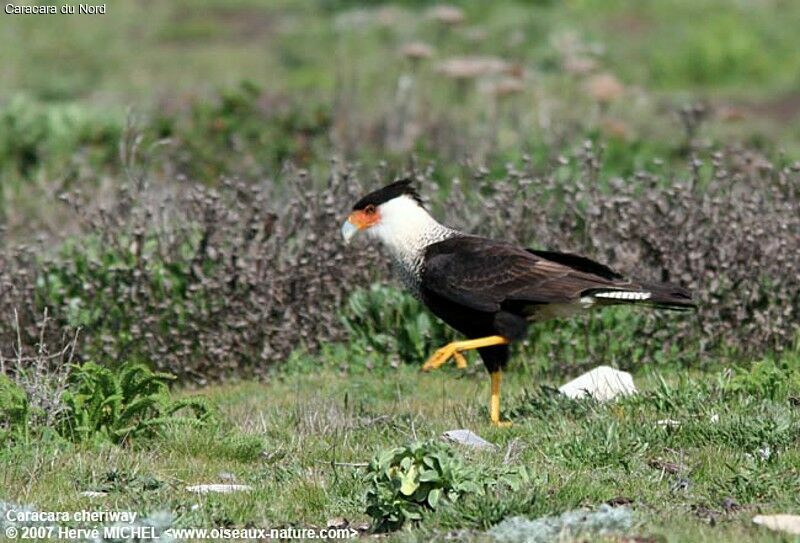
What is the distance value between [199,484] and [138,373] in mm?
1109

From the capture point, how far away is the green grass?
217 inches

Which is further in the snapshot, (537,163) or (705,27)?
(705,27)

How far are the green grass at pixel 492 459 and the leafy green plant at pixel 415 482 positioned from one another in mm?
70

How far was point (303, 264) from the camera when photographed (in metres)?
9.24

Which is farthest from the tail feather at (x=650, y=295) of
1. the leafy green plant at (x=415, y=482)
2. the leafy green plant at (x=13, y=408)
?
the leafy green plant at (x=13, y=408)

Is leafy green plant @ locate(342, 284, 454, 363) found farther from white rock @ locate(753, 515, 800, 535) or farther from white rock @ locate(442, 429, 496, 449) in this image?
white rock @ locate(753, 515, 800, 535)

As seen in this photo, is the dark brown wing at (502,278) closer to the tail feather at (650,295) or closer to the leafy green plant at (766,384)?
the tail feather at (650,295)

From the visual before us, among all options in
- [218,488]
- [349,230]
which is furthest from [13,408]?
[349,230]

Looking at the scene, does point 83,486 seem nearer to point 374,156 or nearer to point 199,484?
point 199,484

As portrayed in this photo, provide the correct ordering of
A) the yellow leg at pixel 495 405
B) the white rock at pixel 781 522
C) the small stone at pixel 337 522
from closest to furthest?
1. the white rock at pixel 781 522
2. the small stone at pixel 337 522
3. the yellow leg at pixel 495 405

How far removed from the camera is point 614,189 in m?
9.36

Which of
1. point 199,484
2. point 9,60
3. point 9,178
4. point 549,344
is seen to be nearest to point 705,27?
point 9,60

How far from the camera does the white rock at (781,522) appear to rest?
16.5ft

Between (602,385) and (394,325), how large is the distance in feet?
6.62
